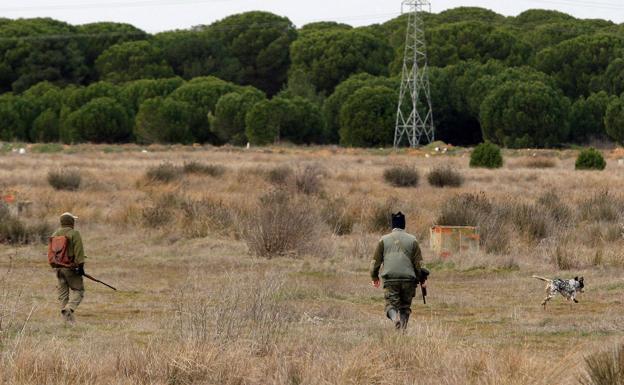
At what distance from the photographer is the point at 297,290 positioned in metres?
16.0

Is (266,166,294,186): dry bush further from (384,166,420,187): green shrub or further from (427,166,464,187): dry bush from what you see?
(427,166,464,187): dry bush

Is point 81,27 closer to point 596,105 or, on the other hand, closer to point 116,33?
point 116,33

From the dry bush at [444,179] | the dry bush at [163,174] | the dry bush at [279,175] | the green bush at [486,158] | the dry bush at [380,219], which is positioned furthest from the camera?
the green bush at [486,158]

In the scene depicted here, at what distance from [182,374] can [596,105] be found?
237ft

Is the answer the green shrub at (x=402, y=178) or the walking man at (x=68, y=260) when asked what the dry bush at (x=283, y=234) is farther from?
the green shrub at (x=402, y=178)

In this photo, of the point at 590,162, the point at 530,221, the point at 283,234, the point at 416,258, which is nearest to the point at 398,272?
the point at 416,258

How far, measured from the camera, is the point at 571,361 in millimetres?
→ 9797

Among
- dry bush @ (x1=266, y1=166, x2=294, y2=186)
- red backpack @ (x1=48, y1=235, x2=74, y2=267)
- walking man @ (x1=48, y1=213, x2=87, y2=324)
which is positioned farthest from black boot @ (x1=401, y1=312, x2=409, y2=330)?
dry bush @ (x1=266, y1=166, x2=294, y2=186)

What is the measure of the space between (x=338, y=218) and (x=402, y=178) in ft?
39.3

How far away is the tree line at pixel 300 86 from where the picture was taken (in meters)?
77.4

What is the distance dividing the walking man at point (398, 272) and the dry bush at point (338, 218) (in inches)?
493

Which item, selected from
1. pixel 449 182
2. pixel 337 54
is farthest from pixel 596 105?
pixel 449 182

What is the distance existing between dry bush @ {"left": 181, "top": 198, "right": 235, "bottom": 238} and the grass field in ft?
0.14

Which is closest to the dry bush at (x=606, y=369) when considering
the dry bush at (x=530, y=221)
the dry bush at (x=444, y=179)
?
the dry bush at (x=530, y=221)
